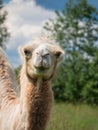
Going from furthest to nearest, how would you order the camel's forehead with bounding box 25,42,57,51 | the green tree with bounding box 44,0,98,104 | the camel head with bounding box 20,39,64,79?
1. the green tree with bounding box 44,0,98,104
2. the camel's forehead with bounding box 25,42,57,51
3. the camel head with bounding box 20,39,64,79

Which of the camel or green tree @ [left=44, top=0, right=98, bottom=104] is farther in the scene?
green tree @ [left=44, top=0, right=98, bottom=104]

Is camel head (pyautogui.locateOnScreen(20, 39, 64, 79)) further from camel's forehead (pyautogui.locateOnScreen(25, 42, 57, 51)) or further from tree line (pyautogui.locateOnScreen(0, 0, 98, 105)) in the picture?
tree line (pyautogui.locateOnScreen(0, 0, 98, 105))

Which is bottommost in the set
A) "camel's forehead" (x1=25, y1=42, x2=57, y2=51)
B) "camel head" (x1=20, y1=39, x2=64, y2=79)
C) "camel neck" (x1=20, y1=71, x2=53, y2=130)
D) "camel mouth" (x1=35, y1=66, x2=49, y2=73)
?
"camel neck" (x1=20, y1=71, x2=53, y2=130)

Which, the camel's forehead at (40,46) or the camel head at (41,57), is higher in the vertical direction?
the camel's forehead at (40,46)

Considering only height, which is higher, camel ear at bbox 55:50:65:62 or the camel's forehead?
the camel's forehead

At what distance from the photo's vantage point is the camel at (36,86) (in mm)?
4480

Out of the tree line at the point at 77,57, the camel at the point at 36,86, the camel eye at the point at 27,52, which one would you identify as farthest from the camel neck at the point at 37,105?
the tree line at the point at 77,57

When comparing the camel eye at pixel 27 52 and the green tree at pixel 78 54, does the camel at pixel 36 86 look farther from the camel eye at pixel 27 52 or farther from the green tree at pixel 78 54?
the green tree at pixel 78 54

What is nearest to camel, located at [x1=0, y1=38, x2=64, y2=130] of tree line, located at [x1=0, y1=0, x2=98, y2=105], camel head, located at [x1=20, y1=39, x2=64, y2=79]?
camel head, located at [x1=20, y1=39, x2=64, y2=79]

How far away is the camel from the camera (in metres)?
4.48

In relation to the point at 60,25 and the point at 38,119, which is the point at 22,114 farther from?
the point at 60,25

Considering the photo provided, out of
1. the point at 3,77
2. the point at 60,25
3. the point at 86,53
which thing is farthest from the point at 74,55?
the point at 3,77

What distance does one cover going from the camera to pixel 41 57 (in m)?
4.37

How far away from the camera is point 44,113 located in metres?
4.86
